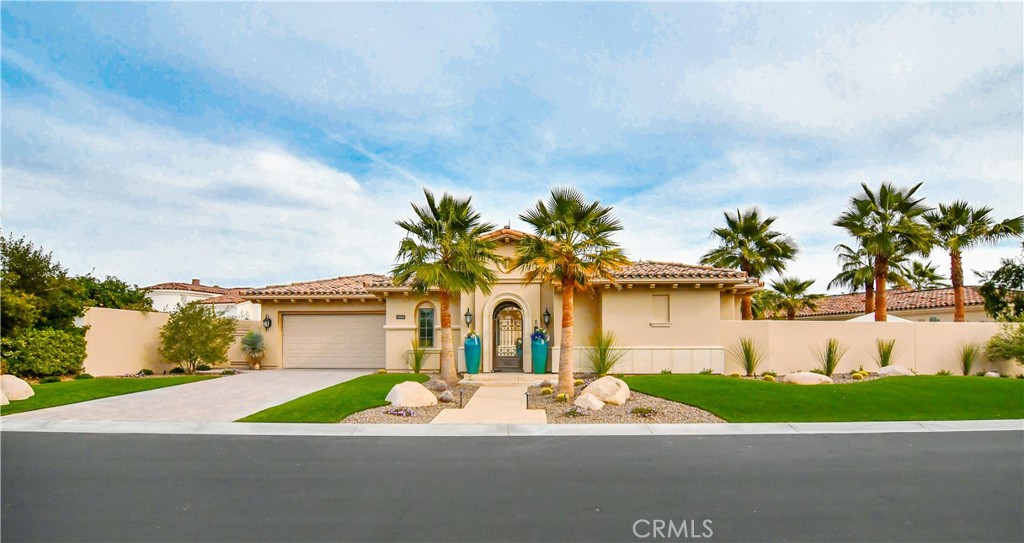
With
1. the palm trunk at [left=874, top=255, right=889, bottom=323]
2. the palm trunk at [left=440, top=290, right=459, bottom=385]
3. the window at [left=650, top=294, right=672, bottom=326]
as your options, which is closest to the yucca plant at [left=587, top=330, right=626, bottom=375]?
the window at [left=650, top=294, right=672, bottom=326]

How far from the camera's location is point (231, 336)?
2278 centimetres

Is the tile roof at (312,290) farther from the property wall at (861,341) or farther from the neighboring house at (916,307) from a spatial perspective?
the neighboring house at (916,307)

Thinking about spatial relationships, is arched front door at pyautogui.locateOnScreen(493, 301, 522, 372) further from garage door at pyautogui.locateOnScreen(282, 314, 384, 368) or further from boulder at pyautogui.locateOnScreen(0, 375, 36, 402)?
boulder at pyautogui.locateOnScreen(0, 375, 36, 402)

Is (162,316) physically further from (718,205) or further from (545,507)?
(718,205)

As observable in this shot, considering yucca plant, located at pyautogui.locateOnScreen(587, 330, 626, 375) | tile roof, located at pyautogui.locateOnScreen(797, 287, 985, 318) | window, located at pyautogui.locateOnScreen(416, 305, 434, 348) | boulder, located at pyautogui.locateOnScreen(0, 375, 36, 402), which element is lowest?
boulder, located at pyautogui.locateOnScreen(0, 375, 36, 402)

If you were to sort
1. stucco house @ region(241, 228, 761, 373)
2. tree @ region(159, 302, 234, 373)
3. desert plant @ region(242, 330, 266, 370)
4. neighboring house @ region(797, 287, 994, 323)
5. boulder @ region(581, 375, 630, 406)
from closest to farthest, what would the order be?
boulder @ region(581, 375, 630, 406) < stucco house @ region(241, 228, 761, 373) < tree @ region(159, 302, 234, 373) < desert plant @ region(242, 330, 266, 370) < neighboring house @ region(797, 287, 994, 323)

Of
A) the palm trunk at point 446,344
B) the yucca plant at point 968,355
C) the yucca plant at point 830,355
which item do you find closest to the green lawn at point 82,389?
the palm trunk at point 446,344

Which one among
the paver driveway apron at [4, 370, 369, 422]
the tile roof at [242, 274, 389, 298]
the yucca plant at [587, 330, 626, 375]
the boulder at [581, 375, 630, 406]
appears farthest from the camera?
the tile roof at [242, 274, 389, 298]

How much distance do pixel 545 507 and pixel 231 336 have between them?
19949 mm

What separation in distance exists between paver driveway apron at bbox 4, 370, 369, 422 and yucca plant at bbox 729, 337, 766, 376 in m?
13.5

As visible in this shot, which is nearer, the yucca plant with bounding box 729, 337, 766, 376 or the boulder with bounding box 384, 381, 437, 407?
the boulder with bounding box 384, 381, 437, 407

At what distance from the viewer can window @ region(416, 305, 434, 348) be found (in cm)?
2170

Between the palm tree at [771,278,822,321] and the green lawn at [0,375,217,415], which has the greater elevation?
the palm tree at [771,278,822,321]

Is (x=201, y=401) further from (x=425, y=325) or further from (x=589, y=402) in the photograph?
(x=589, y=402)
